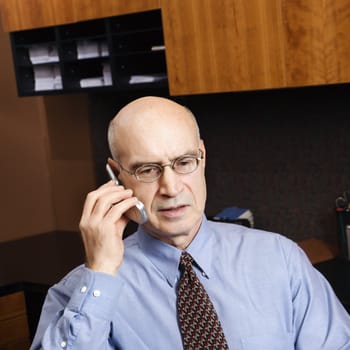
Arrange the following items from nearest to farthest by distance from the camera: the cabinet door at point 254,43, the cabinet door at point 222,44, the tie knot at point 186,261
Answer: the tie knot at point 186,261 → the cabinet door at point 254,43 → the cabinet door at point 222,44

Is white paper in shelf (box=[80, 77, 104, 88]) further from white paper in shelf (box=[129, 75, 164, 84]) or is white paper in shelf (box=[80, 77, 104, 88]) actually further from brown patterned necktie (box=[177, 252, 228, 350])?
brown patterned necktie (box=[177, 252, 228, 350])

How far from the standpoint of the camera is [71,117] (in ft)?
13.9

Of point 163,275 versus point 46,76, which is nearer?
point 163,275

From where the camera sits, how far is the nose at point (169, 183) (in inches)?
64.3

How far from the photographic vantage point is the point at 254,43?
9.32ft

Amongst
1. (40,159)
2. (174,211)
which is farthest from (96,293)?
(40,159)

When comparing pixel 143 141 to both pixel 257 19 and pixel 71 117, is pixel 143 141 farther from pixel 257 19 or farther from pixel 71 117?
pixel 71 117

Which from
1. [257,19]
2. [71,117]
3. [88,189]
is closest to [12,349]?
[88,189]

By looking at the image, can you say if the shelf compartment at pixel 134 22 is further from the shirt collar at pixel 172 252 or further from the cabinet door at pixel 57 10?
the shirt collar at pixel 172 252

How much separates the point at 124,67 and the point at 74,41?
326mm

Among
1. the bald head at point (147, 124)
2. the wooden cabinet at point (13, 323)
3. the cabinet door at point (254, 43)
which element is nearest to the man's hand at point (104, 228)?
the bald head at point (147, 124)

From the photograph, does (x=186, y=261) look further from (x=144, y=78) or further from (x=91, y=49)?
(x=91, y=49)

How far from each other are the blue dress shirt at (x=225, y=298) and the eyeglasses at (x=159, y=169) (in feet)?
0.53

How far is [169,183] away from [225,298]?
0.30 metres
